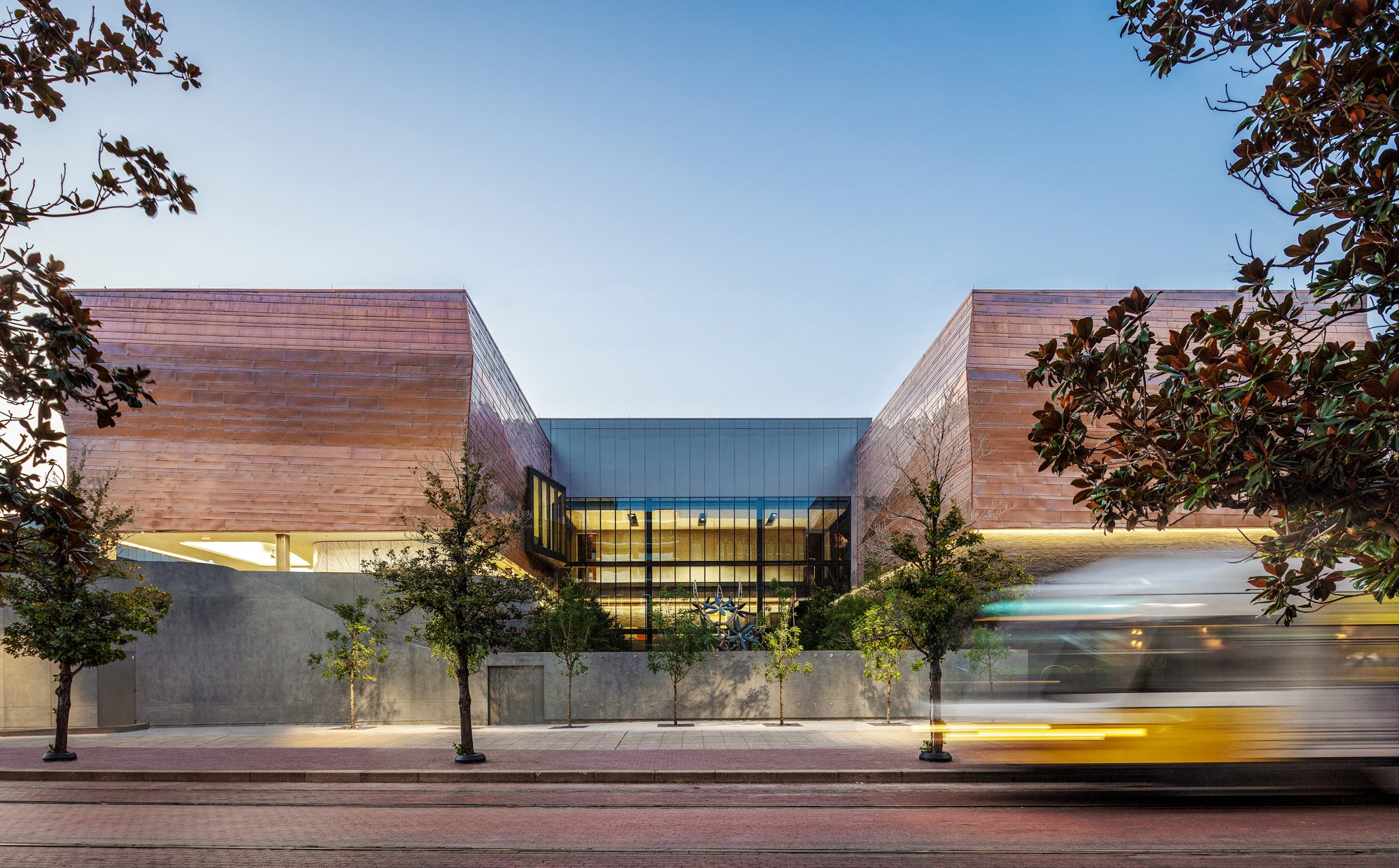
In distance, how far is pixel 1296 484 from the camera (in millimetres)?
4734

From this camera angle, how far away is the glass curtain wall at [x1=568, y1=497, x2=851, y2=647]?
5806 centimetres

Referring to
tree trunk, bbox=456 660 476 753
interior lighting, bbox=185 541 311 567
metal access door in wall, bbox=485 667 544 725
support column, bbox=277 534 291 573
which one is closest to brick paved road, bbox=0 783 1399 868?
tree trunk, bbox=456 660 476 753

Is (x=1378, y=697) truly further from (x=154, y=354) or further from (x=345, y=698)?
(x=154, y=354)

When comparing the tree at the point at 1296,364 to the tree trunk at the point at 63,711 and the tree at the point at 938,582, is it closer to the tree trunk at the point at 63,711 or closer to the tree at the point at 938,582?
the tree at the point at 938,582

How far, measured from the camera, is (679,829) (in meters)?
11.8

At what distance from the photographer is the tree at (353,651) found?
87.1 feet

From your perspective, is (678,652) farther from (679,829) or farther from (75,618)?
(679,829)

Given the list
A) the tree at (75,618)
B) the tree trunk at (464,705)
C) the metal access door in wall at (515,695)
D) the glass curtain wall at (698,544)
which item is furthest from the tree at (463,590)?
the glass curtain wall at (698,544)

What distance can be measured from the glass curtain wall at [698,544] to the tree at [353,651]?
30.1m

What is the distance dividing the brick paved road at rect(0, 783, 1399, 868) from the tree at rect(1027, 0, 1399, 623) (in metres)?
6.06

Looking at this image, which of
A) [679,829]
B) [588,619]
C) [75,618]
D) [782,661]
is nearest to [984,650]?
[782,661]

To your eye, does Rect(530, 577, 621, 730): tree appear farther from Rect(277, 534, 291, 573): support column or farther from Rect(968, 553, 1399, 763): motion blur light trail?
Rect(968, 553, 1399, 763): motion blur light trail

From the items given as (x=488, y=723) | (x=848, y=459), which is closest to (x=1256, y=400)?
(x=488, y=723)

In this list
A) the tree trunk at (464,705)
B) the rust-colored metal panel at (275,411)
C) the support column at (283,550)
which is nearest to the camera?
the tree trunk at (464,705)
